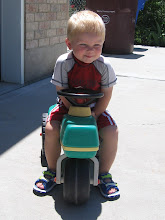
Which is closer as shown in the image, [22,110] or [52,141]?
[52,141]

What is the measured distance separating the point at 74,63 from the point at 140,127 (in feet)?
6.17

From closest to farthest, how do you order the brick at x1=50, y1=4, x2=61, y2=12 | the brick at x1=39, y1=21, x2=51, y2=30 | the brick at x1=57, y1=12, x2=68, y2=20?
1. the brick at x1=39, y1=21, x2=51, y2=30
2. the brick at x1=50, y1=4, x2=61, y2=12
3. the brick at x1=57, y1=12, x2=68, y2=20

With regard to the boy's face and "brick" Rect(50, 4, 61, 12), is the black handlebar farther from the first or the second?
"brick" Rect(50, 4, 61, 12)

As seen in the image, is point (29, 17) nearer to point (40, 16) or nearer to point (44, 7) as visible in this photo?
point (40, 16)

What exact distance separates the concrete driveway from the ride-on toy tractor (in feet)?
0.55

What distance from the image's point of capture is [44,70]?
→ 22.4 ft

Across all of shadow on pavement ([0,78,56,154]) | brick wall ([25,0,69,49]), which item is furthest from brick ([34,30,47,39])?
shadow on pavement ([0,78,56,154])

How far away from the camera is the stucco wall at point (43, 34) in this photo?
6.19 meters

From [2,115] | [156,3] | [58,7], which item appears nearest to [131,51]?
[156,3]

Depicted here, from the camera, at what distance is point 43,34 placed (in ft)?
21.8

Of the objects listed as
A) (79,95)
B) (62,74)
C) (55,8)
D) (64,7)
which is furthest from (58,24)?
(79,95)

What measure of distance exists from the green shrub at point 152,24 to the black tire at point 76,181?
9974mm

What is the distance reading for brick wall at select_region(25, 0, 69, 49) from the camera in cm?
614

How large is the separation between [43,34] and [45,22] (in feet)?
0.71
